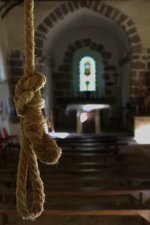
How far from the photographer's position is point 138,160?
6402mm

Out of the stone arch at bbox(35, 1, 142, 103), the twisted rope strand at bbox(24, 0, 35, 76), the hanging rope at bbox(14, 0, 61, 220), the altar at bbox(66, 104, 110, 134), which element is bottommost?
the altar at bbox(66, 104, 110, 134)

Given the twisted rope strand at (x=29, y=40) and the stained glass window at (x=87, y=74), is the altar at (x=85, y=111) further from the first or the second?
the twisted rope strand at (x=29, y=40)

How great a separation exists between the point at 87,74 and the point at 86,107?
105 inches

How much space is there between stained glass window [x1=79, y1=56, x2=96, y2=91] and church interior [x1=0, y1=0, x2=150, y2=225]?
32mm

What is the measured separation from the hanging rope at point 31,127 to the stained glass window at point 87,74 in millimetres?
10953

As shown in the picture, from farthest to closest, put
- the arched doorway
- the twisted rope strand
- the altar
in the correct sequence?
the arched doorway → the altar → the twisted rope strand

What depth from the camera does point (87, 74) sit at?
1192 centimetres

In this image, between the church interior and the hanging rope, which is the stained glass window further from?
the hanging rope

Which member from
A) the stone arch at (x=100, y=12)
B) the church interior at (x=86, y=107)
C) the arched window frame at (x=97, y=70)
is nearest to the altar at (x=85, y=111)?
the church interior at (x=86, y=107)

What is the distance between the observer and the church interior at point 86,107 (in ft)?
12.8

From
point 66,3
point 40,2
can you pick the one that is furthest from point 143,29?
point 40,2

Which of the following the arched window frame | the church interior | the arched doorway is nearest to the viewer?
the church interior

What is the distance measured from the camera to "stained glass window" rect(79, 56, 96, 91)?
11922 millimetres

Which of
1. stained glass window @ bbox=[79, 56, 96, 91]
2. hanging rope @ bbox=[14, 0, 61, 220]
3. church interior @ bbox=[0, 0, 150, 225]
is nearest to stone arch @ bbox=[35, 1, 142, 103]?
church interior @ bbox=[0, 0, 150, 225]
